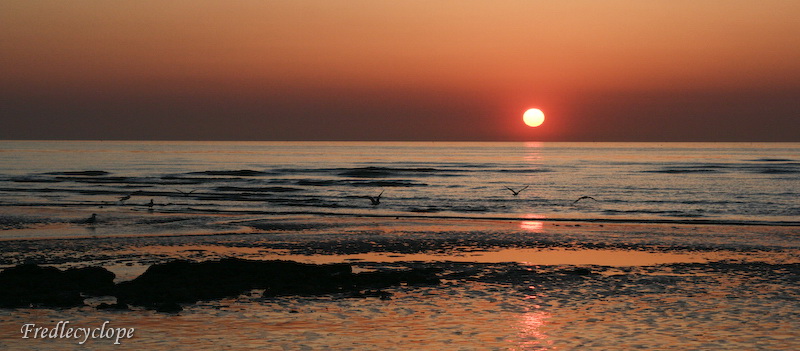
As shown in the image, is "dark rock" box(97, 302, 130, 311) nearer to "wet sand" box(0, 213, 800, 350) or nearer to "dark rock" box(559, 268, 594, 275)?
"wet sand" box(0, 213, 800, 350)

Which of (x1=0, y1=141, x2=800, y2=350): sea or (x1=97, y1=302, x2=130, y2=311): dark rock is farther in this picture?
(x1=97, y1=302, x2=130, y2=311): dark rock

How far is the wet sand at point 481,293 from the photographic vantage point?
14421 millimetres

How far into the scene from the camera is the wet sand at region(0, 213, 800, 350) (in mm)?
14421

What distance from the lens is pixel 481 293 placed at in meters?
18.8

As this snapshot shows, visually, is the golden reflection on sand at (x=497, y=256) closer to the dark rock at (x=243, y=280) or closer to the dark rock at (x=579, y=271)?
the dark rock at (x=579, y=271)

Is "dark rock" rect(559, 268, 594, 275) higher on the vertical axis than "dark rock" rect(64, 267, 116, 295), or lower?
higher

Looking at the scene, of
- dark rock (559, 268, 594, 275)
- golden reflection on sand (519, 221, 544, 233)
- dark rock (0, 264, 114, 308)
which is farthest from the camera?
golden reflection on sand (519, 221, 544, 233)

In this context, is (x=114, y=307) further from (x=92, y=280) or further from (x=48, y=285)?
(x=48, y=285)

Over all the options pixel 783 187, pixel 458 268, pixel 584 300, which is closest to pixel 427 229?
pixel 458 268

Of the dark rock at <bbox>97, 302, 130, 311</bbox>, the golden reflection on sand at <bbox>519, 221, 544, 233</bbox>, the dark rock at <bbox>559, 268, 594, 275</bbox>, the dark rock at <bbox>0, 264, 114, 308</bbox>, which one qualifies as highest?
the golden reflection on sand at <bbox>519, 221, 544, 233</bbox>

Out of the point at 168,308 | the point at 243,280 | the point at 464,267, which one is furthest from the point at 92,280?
the point at 464,267

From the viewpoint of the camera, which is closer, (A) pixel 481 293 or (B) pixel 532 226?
(A) pixel 481 293

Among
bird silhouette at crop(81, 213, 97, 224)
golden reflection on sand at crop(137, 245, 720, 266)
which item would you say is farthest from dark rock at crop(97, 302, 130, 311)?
bird silhouette at crop(81, 213, 97, 224)

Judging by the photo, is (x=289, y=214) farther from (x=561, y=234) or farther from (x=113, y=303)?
(x=113, y=303)
